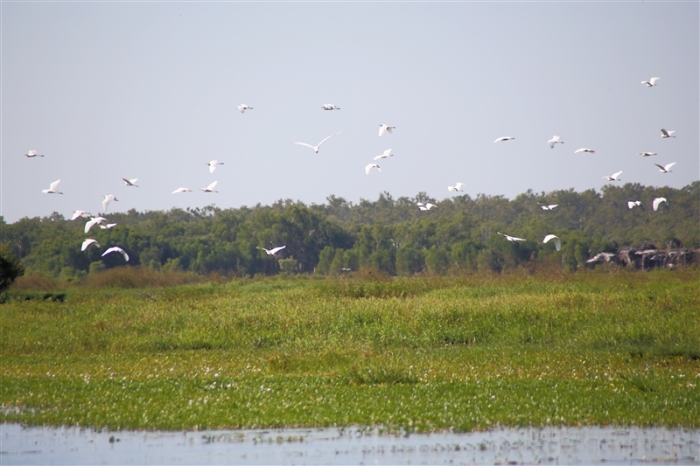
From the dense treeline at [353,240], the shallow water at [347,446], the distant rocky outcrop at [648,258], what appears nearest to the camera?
the shallow water at [347,446]

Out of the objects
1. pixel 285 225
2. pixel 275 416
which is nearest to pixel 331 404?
pixel 275 416

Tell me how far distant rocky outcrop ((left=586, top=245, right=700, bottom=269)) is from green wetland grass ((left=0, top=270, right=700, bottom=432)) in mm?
19979

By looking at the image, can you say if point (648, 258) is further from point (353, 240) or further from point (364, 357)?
point (364, 357)

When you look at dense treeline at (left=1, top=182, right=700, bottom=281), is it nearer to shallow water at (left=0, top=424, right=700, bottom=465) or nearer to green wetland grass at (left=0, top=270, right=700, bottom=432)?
green wetland grass at (left=0, top=270, right=700, bottom=432)

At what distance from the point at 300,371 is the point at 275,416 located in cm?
477

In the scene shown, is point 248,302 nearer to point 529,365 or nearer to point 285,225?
point 529,365

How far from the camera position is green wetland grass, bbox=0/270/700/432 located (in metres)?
12.1

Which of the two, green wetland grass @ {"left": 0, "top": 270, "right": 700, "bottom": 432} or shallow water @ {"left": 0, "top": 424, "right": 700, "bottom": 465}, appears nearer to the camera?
shallow water @ {"left": 0, "top": 424, "right": 700, "bottom": 465}

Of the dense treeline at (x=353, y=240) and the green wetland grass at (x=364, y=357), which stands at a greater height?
the dense treeline at (x=353, y=240)

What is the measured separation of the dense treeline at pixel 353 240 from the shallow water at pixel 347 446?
50709 millimetres

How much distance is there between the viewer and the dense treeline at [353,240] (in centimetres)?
6688

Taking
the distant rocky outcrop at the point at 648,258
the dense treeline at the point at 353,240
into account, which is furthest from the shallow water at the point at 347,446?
the dense treeline at the point at 353,240

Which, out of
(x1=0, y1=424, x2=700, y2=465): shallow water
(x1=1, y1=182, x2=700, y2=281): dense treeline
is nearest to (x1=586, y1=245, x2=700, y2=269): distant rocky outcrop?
(x1=1, y1=182, x2=700, y2=281): dense treeline

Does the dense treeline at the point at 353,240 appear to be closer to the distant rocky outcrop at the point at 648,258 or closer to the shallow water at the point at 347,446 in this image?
the distant rocky outcrop at the point at 648,258
